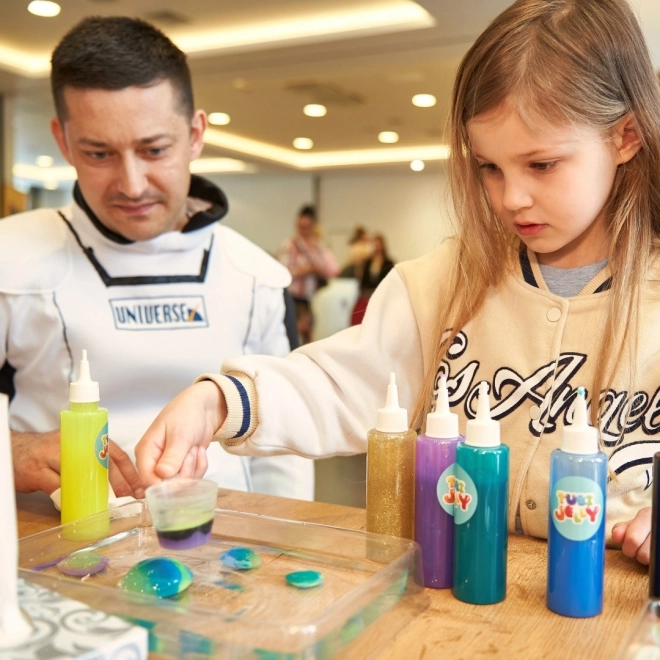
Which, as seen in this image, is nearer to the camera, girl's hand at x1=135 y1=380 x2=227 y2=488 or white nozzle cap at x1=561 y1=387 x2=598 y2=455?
white nozzle cap at x1=561 y1=387 x2=598 y2=455

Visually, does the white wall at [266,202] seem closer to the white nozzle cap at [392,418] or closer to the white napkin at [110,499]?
the white napkin at [110,499]

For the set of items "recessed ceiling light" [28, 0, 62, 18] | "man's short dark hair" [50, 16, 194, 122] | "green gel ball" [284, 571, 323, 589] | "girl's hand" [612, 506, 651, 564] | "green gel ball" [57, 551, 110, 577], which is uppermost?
"recessed ceiling light" [28, 0, 62, 18]

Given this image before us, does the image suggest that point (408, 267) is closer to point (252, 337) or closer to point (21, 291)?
point (252, 337)

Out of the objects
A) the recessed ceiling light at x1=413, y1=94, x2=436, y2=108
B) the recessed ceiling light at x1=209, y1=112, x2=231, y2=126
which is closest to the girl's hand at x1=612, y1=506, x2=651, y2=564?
the recessed ceiling light at x1=413, y1=94, x2=436, y2=108

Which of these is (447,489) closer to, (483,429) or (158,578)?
(483,429)

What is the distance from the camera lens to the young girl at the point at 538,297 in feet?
3.28

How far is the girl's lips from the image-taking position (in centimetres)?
104

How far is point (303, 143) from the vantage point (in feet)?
33.1

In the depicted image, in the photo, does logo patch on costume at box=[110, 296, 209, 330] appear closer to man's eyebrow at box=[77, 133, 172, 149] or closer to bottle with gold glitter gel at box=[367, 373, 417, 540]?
man's eyebrow at box=[77, 133, 172, 149]

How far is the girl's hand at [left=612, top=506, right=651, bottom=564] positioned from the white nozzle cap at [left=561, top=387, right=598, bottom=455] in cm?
22

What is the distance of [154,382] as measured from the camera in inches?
62.1

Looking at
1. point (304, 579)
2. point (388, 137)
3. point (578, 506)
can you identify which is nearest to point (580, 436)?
point (578, 506)

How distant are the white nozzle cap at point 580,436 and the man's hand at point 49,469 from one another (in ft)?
2.31

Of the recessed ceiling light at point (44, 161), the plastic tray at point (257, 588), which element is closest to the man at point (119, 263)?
the plastic tray at point (257, 588)
